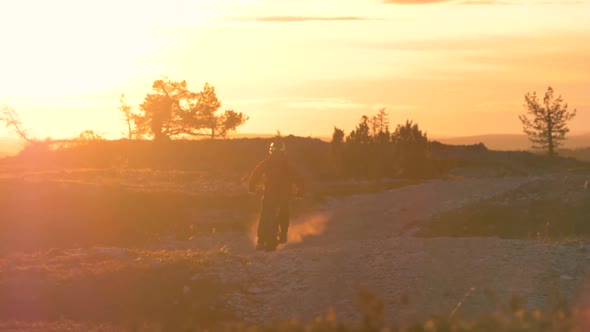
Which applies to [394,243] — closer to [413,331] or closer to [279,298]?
[279,298]

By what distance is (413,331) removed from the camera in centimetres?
567

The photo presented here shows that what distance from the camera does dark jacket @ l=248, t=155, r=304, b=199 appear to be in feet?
68.6

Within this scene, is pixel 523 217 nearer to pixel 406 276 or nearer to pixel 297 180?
pixel 297 180

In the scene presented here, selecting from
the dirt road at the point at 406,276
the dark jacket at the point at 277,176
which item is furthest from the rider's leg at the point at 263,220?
the dirt road at the point at 406,276

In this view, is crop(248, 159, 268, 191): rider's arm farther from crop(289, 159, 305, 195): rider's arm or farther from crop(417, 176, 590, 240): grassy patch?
crop(417, 176, 590, 240): grassy patch

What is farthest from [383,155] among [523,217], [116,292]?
[116,292]

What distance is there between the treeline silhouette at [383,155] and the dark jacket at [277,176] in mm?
31201

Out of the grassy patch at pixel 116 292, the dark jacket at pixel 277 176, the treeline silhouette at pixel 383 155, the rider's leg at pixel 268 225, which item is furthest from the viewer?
the treeline silhouette at pixel 383 155

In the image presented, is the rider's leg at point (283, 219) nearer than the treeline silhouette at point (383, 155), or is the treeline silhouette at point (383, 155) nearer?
the rider's leg at point (283, 219)

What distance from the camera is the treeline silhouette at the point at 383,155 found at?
5284 centimetres

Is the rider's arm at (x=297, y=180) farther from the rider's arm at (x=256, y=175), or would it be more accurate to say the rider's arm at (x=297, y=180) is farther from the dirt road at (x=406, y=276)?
the dirt road at (x=406, y=276)

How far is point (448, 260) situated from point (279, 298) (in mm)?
2880

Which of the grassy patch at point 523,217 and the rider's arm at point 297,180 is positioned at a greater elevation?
the rider's arm at point 297,180

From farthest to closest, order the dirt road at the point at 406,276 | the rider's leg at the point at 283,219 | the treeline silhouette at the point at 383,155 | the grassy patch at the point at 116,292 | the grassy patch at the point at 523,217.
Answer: the treeline silhouette at the point at 383,155, the grassy patch at the point at 523,217, the rider's leg at the point at 283,219, the grassy patch at the point at 116,292, the dirt road at the point at 406,276
